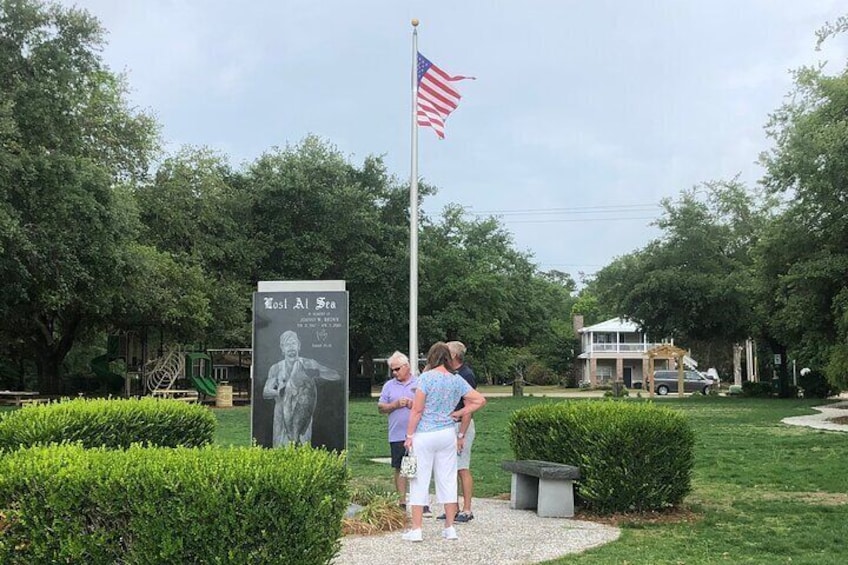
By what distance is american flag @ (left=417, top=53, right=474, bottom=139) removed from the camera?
14781 mm

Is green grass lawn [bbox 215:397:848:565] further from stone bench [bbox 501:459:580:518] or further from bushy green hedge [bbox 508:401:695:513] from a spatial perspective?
stone bench [bbox 501:459:580:518]

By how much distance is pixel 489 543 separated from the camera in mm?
7199

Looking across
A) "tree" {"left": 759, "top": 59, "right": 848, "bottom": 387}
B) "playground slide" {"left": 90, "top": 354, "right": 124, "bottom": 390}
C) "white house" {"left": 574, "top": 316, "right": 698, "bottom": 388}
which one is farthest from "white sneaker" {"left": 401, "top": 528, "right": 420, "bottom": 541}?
"white house" {"left": 574, "top": 316, "right": 698, "bottom": 388}

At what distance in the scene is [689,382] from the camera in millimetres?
51469

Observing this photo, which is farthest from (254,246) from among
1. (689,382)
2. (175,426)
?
(689,382)

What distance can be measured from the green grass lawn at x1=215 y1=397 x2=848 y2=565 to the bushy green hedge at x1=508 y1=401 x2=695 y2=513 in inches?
11.8

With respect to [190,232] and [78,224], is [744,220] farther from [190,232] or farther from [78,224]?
→ [78,224]

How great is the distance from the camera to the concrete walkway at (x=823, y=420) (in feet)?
63.5

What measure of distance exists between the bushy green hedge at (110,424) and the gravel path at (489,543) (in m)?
2.15

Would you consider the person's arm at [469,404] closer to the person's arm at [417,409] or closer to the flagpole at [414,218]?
the person's arm at [417,409]

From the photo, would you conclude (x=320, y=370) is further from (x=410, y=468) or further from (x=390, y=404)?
(x=410, y=468)

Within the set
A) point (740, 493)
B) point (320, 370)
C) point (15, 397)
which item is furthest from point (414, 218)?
point (15, 397)

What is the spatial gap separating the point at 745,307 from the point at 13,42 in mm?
29143

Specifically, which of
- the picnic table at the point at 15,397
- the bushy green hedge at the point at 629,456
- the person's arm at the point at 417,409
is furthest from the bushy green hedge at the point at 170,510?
the picnic table at the point at 15,397
